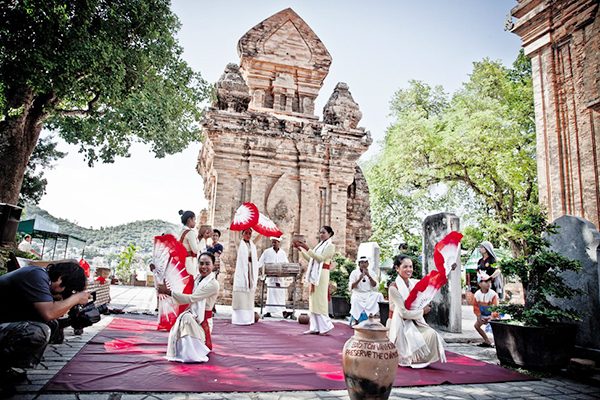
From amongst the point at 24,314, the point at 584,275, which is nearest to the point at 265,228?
the point at 24,314

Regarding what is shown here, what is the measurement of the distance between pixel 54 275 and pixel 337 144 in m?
11.1

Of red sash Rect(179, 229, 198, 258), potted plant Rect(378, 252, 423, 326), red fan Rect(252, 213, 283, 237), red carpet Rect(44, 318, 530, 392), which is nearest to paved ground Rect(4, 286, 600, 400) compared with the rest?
red carpet Rect(44, 318, 530, 392)

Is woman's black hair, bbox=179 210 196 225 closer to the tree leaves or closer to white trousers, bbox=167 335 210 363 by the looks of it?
white trousers, bbox=167 335 210 363

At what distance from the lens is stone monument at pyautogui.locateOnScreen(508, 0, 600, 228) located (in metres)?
9.80

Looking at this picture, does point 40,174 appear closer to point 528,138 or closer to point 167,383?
point 167,383

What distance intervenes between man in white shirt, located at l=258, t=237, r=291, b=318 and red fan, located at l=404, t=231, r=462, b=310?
17.7ft

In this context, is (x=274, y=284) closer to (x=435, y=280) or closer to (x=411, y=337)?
(x=411, y=337)

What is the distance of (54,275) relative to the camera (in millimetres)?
3586

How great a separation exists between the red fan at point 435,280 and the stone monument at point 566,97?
6.31 meters

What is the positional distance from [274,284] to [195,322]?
18.4 ft

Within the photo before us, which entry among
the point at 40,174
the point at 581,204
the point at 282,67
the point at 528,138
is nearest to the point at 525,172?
the point at 528,138

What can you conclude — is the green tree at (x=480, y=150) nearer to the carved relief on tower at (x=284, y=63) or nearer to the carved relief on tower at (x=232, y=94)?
the carved relief on tower at (x=284, y=63)

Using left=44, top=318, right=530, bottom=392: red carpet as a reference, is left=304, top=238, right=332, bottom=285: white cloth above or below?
above

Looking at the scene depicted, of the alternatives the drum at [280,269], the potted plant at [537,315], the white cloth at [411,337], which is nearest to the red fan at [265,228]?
the drum at [280,269]
